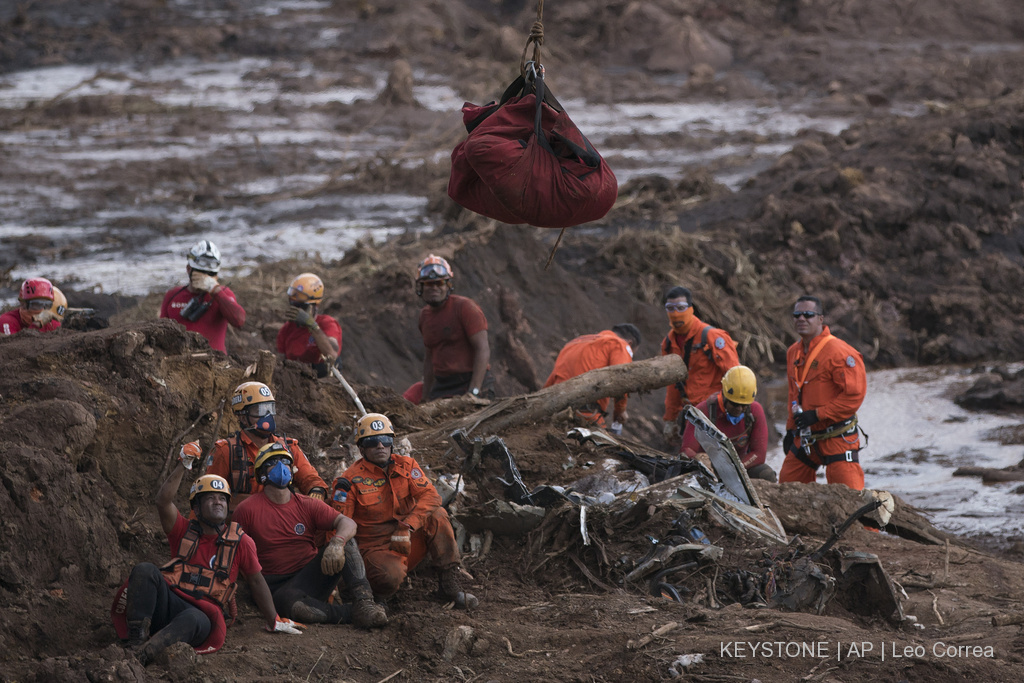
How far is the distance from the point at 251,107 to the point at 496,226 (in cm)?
1818

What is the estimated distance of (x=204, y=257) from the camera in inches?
328

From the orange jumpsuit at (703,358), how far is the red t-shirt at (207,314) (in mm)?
4084

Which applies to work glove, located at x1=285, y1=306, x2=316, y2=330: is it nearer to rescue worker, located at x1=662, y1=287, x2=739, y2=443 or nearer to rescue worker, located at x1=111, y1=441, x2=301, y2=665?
rescue worker, located at x1=662, y1=287, x2=739, y2=443

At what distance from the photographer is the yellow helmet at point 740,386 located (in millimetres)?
8727

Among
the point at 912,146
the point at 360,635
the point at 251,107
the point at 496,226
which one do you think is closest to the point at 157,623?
the point at 360,635

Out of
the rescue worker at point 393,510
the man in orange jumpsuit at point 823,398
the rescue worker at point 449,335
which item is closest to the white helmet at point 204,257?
the rescue worker at point 449,335

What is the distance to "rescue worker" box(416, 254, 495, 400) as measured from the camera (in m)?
9.15

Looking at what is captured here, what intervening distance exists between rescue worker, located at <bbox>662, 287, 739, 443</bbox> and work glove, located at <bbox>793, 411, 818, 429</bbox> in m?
0.76

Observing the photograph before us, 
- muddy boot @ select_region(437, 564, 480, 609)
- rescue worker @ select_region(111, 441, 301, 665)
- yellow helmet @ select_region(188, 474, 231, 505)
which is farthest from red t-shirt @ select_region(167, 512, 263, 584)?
muddy boot @ select_region(437, 564, 480, 609)

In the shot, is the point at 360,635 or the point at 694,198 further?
the point at 694,198

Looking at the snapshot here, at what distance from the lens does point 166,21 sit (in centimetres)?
3950

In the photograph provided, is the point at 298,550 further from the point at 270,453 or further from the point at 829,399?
the point at 829,399

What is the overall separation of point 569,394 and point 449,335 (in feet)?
4.09

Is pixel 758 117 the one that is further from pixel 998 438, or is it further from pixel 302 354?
pixel 302 354
